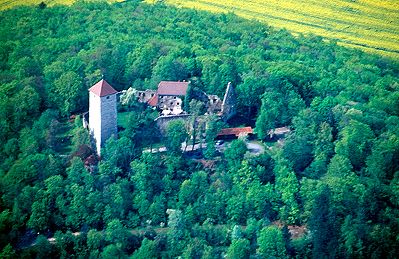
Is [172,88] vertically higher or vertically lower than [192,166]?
higher

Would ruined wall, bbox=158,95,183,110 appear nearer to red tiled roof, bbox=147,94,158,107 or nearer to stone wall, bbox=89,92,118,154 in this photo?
red tiled roof, bbox=147,94,158,107

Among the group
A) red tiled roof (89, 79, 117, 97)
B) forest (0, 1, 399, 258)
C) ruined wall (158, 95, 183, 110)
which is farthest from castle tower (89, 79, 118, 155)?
ruined wall (158, 95, 183, 110)

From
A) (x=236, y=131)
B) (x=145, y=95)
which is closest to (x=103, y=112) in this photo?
(x=145, y=95)

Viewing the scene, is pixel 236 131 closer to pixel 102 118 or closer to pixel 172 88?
pixel 172 88

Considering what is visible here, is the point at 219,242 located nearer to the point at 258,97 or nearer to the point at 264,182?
the point at 264,182

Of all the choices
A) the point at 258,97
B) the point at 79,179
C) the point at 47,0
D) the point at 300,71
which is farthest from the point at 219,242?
the point at 47,0

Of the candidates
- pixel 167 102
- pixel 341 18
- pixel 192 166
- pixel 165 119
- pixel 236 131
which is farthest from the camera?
pixel 341 18
